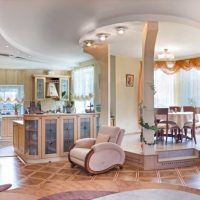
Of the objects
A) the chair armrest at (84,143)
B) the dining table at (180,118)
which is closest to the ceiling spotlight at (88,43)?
the chair armrest at (84,143)

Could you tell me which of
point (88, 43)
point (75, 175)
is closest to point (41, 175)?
point (75, 175)

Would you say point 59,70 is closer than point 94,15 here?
No

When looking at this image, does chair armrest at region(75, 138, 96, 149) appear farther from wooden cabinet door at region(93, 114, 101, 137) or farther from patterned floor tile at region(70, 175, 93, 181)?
wooden cabinet door at region(93, 114, 101, 137)

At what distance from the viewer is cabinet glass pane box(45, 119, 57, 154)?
6.39m

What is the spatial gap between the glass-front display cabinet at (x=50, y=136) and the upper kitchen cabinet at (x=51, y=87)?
459 centimetres

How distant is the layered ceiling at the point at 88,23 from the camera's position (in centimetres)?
443

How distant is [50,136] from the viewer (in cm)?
643

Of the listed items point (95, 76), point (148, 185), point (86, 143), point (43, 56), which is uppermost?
point (43, 56)

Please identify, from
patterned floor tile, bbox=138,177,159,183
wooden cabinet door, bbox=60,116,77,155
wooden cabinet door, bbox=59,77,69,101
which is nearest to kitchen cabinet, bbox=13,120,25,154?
wooden cabinet door, bbox=60,116,77,155

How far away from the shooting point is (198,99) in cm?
898

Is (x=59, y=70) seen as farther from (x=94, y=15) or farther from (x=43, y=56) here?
(x=94, y=15)

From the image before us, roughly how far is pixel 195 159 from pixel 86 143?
2.39m

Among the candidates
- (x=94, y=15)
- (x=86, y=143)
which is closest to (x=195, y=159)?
(x=86, y=143)

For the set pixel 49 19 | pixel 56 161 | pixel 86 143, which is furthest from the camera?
pixel 56 161
